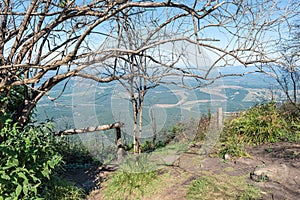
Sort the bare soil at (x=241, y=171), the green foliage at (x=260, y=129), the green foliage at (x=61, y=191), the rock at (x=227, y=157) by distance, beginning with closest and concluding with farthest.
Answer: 1. the green foliage at (x=61, y=191)
2. the bare soil at (x=241, y=171)
3. the rock at (x=227, y=157)
4. the green foliage at (x=260, y=129)

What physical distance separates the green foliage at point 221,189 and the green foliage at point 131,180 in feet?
2.01

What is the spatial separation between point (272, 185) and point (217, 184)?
2.21ft

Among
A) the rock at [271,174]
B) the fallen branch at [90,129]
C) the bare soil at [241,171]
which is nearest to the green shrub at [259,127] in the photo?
the bare soil at [241,171]

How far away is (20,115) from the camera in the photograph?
3.40 metres

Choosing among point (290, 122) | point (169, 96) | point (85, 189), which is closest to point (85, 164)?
point (85, 189)

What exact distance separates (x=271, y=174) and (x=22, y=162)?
3103 millimetres

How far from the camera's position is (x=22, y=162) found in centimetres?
276

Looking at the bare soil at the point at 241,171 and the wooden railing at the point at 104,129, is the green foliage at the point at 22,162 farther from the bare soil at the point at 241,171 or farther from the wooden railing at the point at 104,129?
the wooden railing at the point at 104,129

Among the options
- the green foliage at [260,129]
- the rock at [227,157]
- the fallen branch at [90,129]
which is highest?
the fallen branch at [90,129]

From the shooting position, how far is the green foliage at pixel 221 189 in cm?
352

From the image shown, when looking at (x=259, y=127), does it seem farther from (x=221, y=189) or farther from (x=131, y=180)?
(x=131, y=180)

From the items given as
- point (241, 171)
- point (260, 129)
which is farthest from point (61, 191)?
point (260, 129)

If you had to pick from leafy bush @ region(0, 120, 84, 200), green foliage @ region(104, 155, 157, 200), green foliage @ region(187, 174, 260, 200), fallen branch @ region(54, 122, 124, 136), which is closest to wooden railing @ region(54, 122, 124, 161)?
fallen branch @ region(54, 122, 124, 136)

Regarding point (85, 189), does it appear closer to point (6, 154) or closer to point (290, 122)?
point (6, 154)
